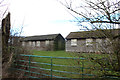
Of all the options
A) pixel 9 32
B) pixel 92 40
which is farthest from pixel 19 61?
pixel 92 40

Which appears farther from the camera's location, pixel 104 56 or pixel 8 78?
pixel 8 78

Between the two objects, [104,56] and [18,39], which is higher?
[18,39]

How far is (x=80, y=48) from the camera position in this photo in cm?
273

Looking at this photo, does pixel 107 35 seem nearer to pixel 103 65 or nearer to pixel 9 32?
pixel 103 65

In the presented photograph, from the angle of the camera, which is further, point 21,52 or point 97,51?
point 21,52

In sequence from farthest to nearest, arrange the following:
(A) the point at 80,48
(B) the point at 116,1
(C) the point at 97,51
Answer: (A) the point at 80,48 → (C) the point at 97,51 → (B) the point at 116,1

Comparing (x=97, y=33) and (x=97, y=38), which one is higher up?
(x=97, y=33)

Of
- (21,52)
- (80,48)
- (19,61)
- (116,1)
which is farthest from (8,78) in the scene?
(116,1)

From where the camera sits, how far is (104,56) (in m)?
2.19

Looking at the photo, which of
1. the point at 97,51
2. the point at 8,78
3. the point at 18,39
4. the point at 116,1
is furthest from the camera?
the point at 18,39

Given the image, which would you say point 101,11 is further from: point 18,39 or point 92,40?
point 18,39

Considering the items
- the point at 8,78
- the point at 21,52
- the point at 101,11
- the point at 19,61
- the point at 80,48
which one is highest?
the point at 101,11

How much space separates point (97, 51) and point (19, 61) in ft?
16.5

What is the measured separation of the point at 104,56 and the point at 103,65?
201mm
